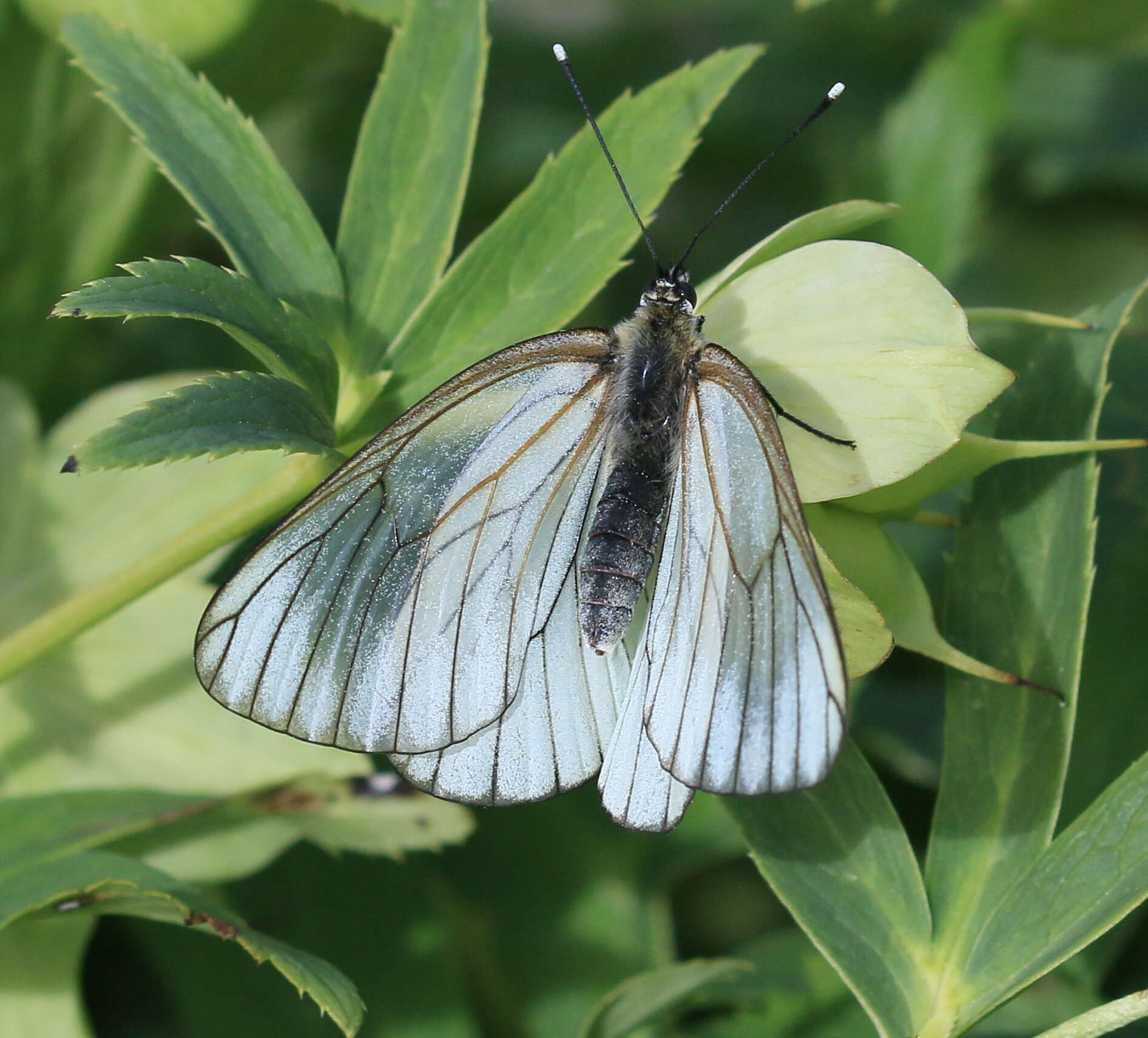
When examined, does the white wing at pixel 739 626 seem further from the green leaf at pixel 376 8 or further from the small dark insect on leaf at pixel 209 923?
the green leaf at pixel 376 8

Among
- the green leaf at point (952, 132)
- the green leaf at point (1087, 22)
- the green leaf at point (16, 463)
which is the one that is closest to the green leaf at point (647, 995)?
the green leaf at point (16, 463)

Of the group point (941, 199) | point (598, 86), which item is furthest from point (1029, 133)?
point (598, 86)

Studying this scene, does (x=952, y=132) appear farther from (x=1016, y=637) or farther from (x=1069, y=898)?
(x=1069, y=898)

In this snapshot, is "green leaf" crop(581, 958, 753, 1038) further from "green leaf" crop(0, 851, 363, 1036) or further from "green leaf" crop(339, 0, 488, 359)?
"green leaf" crop(339, 0, 488, 359)

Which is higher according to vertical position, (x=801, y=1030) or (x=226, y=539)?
(x=226, y=539)

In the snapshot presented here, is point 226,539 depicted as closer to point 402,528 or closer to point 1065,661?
point 402,528

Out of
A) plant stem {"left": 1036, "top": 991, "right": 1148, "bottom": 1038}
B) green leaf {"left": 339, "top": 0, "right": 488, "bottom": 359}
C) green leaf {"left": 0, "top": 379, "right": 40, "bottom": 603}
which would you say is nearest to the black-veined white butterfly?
green leaf {"left": 339, "top": 0, "right": 488, "bottom": 359}
